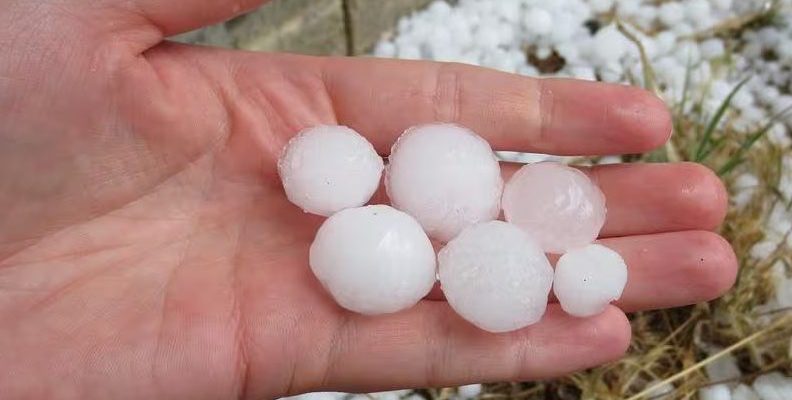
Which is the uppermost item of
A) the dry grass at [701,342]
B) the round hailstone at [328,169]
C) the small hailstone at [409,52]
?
the round hailstone at [328,169]

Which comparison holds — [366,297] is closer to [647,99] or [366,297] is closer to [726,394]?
[647,99]

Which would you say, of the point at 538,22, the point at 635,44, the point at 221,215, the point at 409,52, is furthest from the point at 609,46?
the point at 221,215

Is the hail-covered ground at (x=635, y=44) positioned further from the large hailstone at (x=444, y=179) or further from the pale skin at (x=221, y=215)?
the large hailstone at (x=444, y=179)

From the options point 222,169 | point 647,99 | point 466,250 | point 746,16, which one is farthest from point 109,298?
point 746,16

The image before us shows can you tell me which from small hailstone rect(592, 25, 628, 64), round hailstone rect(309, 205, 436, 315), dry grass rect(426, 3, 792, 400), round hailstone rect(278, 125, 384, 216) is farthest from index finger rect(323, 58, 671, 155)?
small hailstone rect(592, 25, 628, 64)

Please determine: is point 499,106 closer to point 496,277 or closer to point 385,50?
point 496,277

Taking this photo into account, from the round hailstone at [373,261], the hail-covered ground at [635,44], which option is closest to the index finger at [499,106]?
the round hailstone at [373,261]

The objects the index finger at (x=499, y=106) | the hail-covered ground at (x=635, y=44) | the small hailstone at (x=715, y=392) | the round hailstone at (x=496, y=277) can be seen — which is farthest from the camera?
the hail-covered ground at (x=635, y=44)
